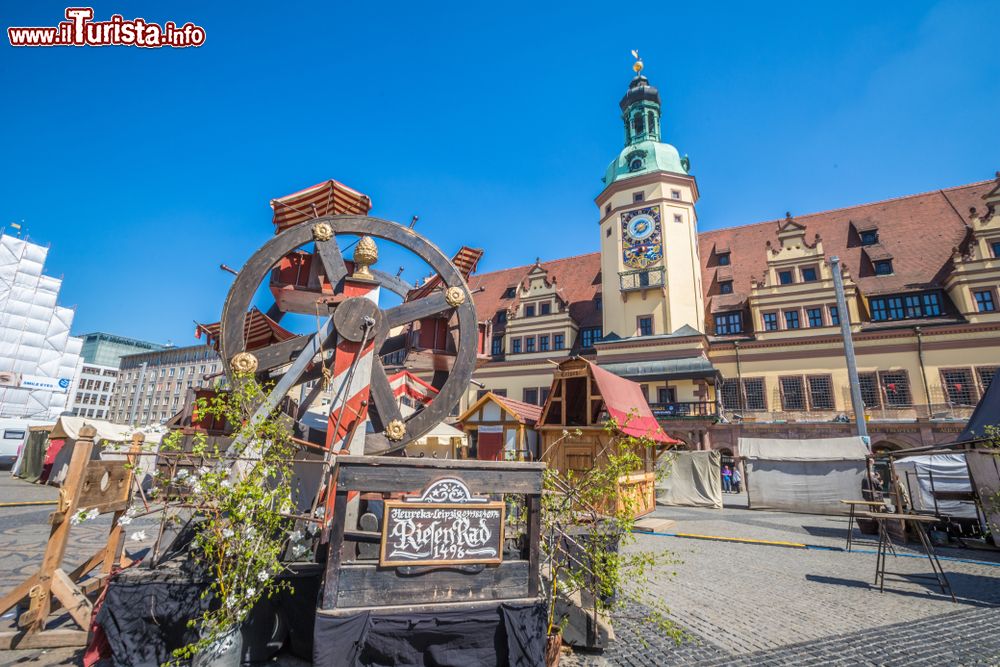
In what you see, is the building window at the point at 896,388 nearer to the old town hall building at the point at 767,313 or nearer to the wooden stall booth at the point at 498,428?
the old town hall building at the point at 767,313

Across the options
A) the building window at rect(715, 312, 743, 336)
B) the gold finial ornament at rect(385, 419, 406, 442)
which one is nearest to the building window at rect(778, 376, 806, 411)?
the building window at rect(715, 312, 743, 336)

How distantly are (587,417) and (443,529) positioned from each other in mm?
12278

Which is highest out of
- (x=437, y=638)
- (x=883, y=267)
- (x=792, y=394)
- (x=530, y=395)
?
(x=883, y=267)

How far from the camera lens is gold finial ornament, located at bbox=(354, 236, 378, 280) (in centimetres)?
659

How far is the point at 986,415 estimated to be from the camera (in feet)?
36.6

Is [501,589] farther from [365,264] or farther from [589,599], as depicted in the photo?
[365,264]

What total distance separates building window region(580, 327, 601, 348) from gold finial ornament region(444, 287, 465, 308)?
90.5 ft

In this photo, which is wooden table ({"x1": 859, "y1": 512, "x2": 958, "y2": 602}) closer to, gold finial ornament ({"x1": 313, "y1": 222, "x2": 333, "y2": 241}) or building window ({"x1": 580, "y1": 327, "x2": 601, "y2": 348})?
gold finial ornament ({"x1": 313, "y1": 222, "x2": 333, "y2": 241})

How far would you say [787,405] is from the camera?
89.8 ft

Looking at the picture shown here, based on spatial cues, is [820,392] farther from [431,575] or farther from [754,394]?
[431,575]

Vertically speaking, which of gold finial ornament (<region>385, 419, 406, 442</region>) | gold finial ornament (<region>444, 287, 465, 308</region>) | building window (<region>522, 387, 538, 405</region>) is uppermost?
building window (<region>522, 387, 538, 405</region>)

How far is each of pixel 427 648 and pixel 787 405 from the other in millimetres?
29062

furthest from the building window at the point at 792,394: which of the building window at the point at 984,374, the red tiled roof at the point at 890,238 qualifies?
the building window at the point at 984,374

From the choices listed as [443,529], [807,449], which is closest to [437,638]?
[443,529]
